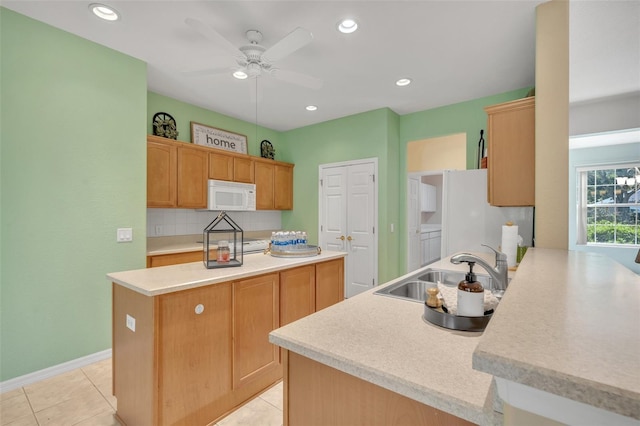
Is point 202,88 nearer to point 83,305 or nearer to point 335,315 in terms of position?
point 83,305

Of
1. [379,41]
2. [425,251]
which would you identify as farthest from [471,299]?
[425,251]

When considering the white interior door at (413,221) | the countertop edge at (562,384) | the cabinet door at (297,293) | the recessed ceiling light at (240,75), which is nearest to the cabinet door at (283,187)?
the recessed ceiling light at (240,75)

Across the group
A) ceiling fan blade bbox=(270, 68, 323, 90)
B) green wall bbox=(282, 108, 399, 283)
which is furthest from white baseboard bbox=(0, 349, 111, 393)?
green wall bbox=(282, 108, 399, 283)

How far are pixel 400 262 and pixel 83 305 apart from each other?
376 centimetres

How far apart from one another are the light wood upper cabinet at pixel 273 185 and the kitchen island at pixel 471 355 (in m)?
3.48

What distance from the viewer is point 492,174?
2.29 m

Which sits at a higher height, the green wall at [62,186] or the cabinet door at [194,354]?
the green wall at [62,186]

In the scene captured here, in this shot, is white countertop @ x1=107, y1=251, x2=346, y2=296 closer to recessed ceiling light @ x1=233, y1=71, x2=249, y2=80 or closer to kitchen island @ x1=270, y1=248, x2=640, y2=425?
kitchen island @ x1=270, y1=248, x2=640, y2=425

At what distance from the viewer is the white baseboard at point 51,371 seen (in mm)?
2023

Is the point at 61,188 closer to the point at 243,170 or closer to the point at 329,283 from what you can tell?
the point at 243,170

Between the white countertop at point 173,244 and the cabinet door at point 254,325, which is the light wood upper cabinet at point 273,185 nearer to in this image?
the white countertop at point 173,244

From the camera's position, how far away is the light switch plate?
2.54m

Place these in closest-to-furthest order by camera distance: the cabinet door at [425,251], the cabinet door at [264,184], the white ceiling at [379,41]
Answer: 1. the white ceiling at [379,41]
2. the cabinet door at [264,184]
3. the cabinet door at [425,251]

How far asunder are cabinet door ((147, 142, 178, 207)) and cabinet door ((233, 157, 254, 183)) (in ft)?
2.80
